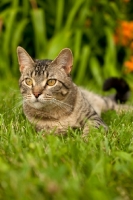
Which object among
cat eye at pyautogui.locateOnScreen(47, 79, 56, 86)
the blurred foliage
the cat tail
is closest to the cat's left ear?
cat eye at pyautogui.locateOnScreen(47, 79, 56, 86)

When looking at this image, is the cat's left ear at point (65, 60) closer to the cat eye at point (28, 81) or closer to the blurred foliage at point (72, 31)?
the cat eye at point (28, 81)

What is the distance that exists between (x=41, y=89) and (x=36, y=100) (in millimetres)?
91

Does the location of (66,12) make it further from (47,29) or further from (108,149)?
(108,149)

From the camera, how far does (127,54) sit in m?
6.74

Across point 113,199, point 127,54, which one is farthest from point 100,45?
point 113,199

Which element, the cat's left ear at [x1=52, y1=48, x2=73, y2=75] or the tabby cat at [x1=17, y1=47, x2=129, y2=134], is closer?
the tabby cat at [x1=17, y1=47, x2=129, y2=134]

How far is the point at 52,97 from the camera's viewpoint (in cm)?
341

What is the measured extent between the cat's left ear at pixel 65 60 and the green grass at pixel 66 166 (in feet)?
1.92

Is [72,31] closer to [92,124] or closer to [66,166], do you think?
[92,124]

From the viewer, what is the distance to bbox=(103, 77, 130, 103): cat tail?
4496mm

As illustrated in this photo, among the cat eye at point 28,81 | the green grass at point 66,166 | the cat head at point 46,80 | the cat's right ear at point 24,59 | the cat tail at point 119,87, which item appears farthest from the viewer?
the cat tail at point 119,87

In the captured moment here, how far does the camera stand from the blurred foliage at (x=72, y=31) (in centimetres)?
648

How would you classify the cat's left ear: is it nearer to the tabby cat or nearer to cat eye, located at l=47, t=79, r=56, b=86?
the tabby cat

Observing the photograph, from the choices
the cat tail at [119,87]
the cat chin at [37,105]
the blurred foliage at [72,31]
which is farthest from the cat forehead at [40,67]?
the blurred foliage at [72,31]
